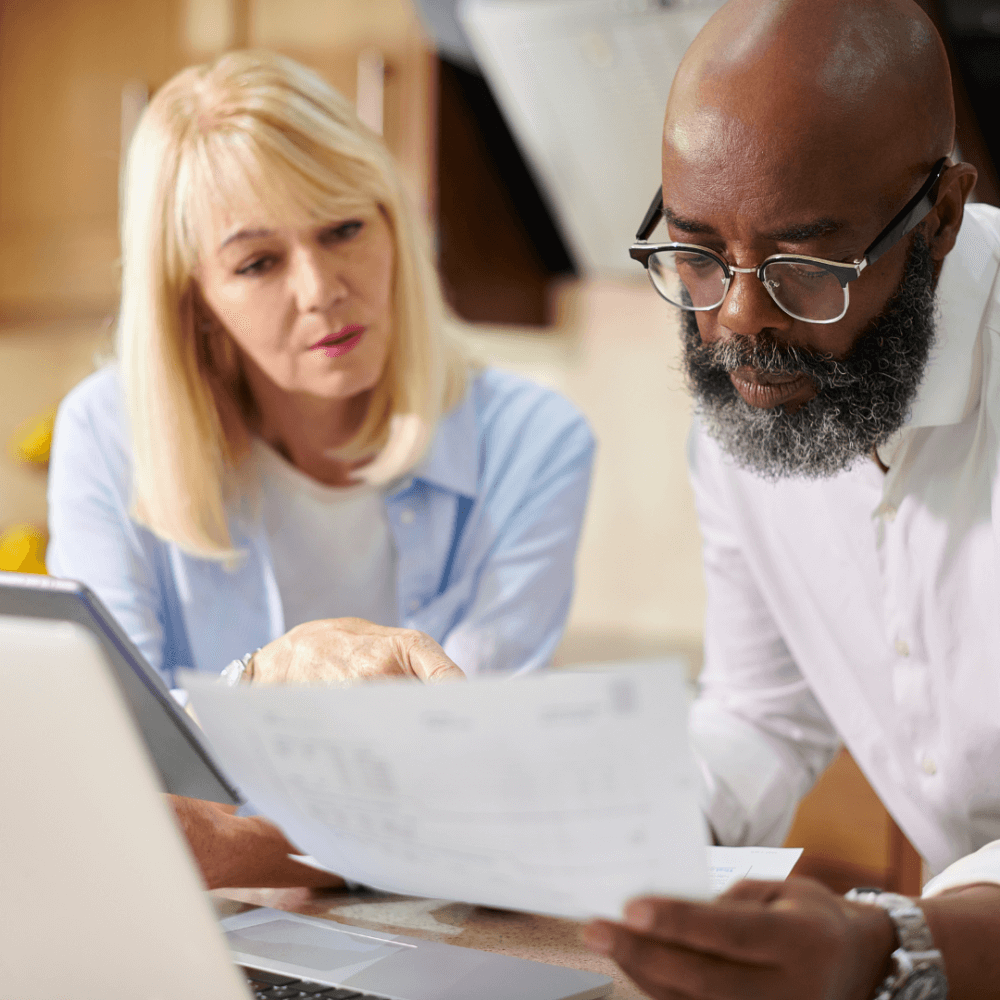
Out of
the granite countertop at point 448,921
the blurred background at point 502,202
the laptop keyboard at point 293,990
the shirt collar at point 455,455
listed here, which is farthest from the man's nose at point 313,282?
the blurred background at point 502,202

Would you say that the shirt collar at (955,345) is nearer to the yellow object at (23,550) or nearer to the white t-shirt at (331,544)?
the white t-shirt at (331,544)

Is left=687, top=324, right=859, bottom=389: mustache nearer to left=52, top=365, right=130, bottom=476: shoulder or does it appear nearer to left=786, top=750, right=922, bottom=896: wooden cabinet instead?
left=52, top=365, right=130, bottom=476: shoulder

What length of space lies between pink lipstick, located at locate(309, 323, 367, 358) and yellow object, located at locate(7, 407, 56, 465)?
5.32 ft

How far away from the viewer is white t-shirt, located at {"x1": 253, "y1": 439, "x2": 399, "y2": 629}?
1345 mm

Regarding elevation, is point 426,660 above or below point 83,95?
below

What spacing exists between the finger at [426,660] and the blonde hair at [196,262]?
502 millimetres

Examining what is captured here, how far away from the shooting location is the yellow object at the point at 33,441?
8.79ft

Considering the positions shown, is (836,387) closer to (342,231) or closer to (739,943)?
(739,943)

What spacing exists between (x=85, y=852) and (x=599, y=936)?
217mm

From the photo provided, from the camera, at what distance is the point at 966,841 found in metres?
0.99

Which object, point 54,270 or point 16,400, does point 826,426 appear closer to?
point 54,270

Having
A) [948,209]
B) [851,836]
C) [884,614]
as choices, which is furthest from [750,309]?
[851,836]

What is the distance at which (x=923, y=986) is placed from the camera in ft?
1.81

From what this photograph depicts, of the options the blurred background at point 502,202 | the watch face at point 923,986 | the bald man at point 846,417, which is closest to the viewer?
the watch face at point 923,986
